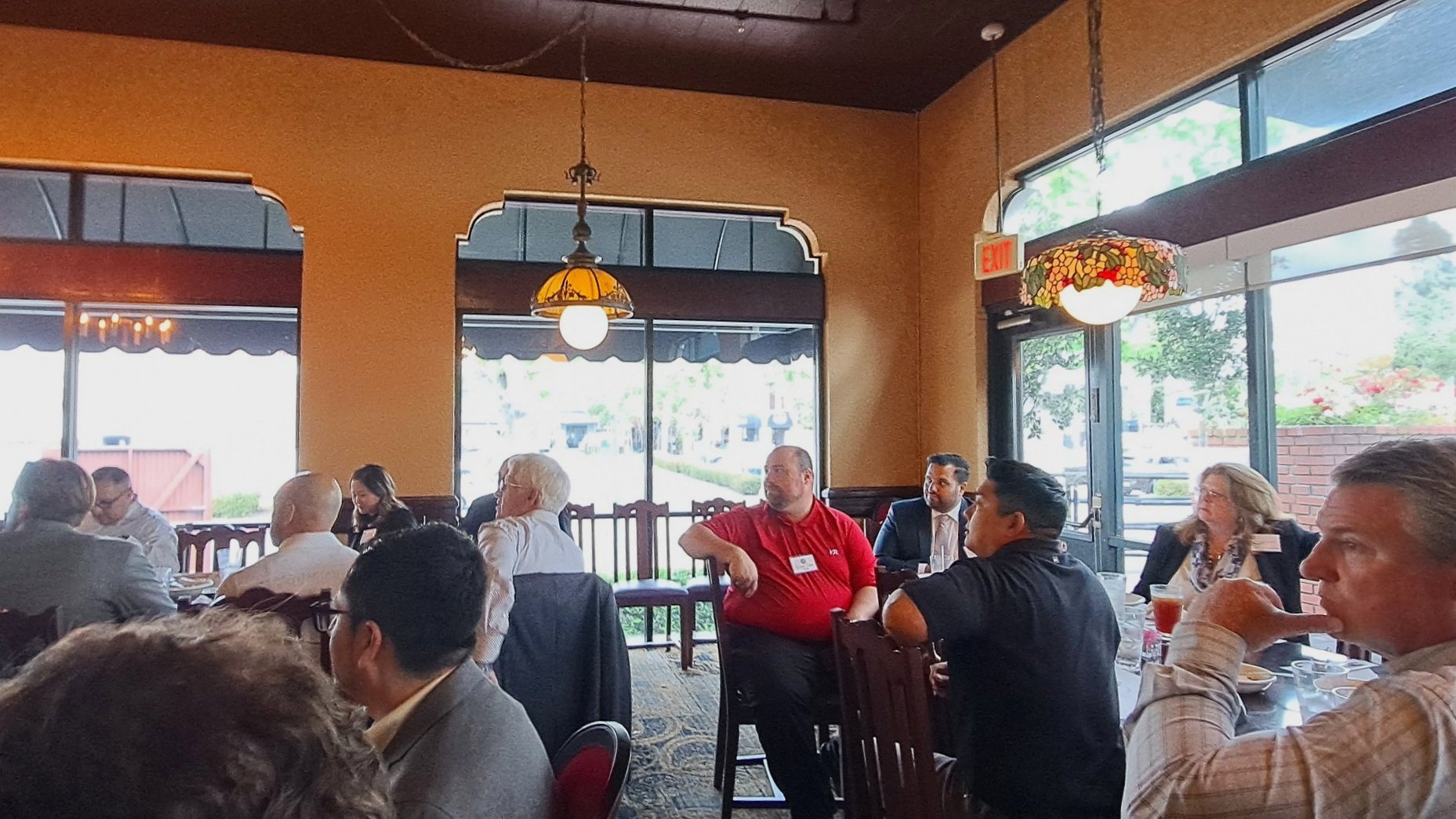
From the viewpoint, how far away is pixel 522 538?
8.80 ft

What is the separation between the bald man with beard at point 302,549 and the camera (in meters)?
2.64

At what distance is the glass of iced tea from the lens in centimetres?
239

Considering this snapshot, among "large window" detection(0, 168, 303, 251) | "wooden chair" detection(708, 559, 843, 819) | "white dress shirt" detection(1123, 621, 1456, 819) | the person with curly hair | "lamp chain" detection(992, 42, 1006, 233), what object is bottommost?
"wooden chair" detection(708, 559, 843, 819)

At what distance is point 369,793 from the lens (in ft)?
2.01

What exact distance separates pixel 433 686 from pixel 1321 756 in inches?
49.4

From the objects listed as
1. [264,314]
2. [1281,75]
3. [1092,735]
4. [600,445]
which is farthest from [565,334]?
[1281,75]

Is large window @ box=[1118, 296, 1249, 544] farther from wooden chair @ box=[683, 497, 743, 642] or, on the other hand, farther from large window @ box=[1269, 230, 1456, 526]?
wooden chair @ box=[683, 497, 743, 642]

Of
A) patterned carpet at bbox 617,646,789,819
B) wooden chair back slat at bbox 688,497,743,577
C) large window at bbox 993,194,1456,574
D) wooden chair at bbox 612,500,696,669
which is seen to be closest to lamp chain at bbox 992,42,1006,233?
large window at bbox 993,194,1456,574

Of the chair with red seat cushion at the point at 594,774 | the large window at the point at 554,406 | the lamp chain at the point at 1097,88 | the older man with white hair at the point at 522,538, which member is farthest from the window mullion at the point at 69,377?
the lamp chain at the point at 1097,88

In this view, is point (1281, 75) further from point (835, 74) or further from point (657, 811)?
point (657, 811)

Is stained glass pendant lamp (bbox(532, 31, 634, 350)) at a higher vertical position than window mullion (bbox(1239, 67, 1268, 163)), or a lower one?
lower

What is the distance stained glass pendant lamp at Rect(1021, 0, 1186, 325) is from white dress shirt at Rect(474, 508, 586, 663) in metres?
1.88

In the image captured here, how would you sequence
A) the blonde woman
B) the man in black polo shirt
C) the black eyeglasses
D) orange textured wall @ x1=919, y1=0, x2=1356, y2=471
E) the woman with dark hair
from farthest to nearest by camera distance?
the woman with dark hair → orange textured wall @ x1=919, y1=0, x2=1356, y2=471 → the blonde woman → the black eyeglasses → the man in black polo shirt

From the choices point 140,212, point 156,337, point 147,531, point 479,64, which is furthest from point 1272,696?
point 140,212
